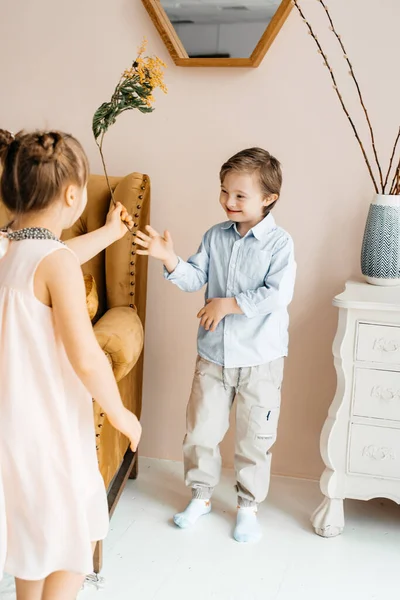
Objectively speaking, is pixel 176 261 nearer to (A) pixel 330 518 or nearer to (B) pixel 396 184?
(B) pixel 396 184

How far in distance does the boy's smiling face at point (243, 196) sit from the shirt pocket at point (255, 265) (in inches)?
3.9

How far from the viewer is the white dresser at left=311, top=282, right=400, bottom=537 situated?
1.94 m

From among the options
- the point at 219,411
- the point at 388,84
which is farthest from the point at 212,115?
the point at 219,411

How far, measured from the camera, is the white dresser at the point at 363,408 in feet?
6.36

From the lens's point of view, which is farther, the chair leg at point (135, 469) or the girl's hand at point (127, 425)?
the chair leg at point (135, 469)

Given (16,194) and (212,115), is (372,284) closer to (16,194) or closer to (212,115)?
(212,115)

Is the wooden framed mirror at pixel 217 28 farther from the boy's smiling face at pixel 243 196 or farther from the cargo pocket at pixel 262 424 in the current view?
the cargo pocket at pixel 262 424

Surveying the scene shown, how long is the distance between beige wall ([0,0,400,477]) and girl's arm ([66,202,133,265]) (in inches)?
28.1

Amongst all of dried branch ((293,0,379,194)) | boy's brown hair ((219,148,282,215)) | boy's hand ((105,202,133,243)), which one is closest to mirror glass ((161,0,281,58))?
dried branch ((293,0,379,194))

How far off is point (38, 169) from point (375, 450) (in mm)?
1266

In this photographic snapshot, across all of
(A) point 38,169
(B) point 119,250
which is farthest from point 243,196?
(A) point 38,169

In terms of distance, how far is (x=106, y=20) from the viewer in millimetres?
2357

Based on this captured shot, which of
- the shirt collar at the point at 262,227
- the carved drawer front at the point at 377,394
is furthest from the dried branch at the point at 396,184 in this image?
the carved drawer front at the point at 377,394

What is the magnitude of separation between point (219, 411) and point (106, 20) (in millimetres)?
1355
